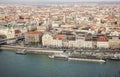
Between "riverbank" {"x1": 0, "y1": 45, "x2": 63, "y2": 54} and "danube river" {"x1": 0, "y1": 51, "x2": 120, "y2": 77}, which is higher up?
"riverbank" {"x1": 0, "y1": 45, "x2": 63, "y2": 54}

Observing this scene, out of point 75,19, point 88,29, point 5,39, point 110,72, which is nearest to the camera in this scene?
point 110,72

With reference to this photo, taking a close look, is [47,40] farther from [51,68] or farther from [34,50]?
[51,68]

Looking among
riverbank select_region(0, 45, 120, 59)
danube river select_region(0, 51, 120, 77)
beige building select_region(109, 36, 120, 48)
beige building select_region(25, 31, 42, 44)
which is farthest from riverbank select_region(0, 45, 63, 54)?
beige building select_region(109, 36, 120, 48)

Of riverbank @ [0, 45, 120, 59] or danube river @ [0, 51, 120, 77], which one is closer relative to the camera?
danube river @ [0, 51, 120, 77]

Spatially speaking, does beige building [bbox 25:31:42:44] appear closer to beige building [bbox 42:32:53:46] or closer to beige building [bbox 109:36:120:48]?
beige building [bbox 42:32:53:46]

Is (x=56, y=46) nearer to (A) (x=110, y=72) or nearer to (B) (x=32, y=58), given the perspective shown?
(B) (x=32, y=58)

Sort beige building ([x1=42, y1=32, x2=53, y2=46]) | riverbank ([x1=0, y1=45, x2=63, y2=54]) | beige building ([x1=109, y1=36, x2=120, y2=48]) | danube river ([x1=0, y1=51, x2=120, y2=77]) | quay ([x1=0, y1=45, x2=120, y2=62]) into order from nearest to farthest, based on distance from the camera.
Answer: danube river ([x1=0, y1=51, x2=120, y2=77])
quay ([x1=0, y1=45, x2=120, y2=62])
riverbank ([x1=0, y1=45, x2=63, y2=54])
beige building ([x1=109, y1=36, x2=120, y2=48])
beige building ([x1=42, y1=32, x2=53, y2=46])

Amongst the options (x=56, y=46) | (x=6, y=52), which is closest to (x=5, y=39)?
(x=6, y=52)

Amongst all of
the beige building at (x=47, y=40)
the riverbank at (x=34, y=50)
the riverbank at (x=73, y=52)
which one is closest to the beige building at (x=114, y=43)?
the riverbank at (x=73, y=52)
